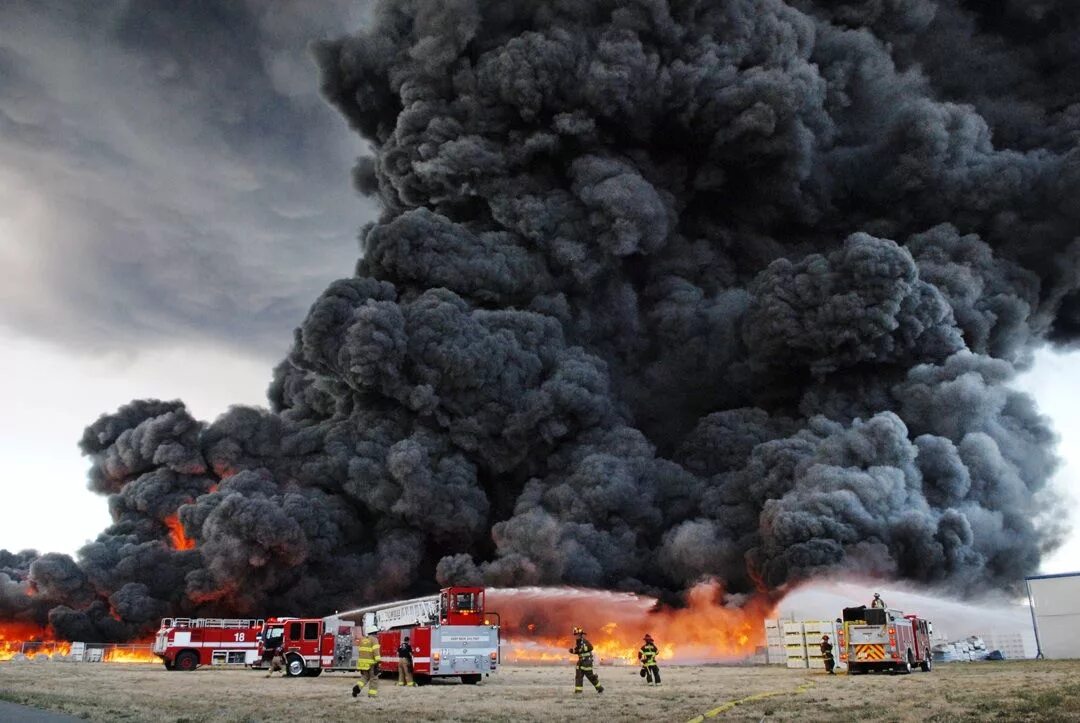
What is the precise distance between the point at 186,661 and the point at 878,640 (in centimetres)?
3214

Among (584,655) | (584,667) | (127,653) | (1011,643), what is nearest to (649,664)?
(584,655)

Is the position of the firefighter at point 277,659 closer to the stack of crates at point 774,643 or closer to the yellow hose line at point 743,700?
the stack of crates at point 774,643

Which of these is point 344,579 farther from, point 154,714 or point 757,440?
point 154,714

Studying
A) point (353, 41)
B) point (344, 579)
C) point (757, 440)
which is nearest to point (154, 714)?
point (344, 579)

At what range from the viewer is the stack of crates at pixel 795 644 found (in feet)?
138

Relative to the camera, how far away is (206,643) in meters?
47.6

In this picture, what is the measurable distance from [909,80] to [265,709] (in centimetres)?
6337

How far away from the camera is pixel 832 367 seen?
186 ft

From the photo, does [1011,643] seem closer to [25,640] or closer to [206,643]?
[206,643]

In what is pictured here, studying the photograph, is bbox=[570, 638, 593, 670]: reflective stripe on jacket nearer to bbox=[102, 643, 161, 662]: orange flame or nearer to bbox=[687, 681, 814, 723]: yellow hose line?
bbox=[687, 681, 814, 723]: yellow hose line

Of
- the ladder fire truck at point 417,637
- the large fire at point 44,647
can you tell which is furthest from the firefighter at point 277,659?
the large fire at point 44,647

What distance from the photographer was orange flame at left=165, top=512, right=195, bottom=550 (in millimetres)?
59094

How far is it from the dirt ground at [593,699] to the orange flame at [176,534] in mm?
25387

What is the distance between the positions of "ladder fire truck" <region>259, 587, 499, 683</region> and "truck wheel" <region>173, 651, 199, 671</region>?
5719mm
